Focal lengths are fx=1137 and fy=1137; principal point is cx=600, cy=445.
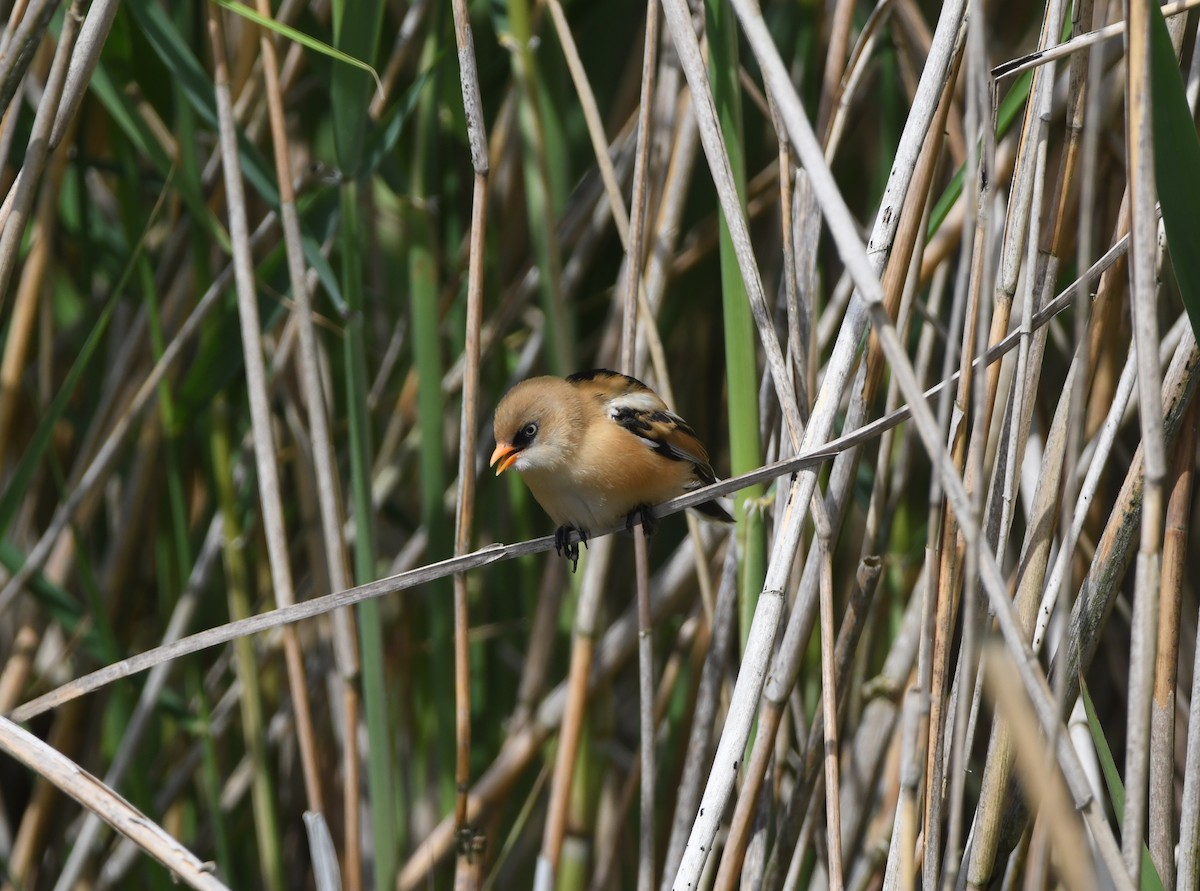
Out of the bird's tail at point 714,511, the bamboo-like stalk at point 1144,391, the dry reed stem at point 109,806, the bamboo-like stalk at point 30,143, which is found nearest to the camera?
the bamboo-like stalk at point 1144,391

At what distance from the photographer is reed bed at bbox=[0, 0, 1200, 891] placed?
5.65 ft

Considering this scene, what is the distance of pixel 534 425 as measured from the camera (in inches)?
104

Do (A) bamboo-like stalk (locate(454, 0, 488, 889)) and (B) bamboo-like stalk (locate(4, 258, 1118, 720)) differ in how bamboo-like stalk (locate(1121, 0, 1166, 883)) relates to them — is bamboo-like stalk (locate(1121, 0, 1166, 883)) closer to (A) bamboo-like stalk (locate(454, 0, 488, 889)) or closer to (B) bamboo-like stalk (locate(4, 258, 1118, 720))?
(B) bamboo-like stalk (locate(4, 258, 1118, 720))

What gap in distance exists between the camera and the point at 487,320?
3111 mm

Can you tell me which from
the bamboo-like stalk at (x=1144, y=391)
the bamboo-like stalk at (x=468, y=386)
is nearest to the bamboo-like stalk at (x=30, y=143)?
the bamboo-like stalk at (x=468, y=386)

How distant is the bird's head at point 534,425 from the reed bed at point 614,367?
159 mm

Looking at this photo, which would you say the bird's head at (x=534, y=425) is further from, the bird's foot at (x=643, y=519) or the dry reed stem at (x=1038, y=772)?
the dry reed stem at (x=1038, y=772)

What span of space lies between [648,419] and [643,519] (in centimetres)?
29

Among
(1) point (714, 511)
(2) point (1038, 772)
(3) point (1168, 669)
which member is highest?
(1) point (714, 511)

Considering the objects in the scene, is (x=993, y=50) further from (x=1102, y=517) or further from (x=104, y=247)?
(x=104, y=247)

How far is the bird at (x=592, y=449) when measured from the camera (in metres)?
2.63

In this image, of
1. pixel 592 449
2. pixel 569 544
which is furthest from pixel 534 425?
pixel 569 544

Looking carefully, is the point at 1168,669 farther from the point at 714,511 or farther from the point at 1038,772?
the point at 714,511

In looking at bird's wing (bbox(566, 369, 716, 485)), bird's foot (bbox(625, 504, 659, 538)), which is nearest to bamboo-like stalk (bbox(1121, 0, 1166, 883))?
bird's foot (bbox(625, 504, 659, 538))
